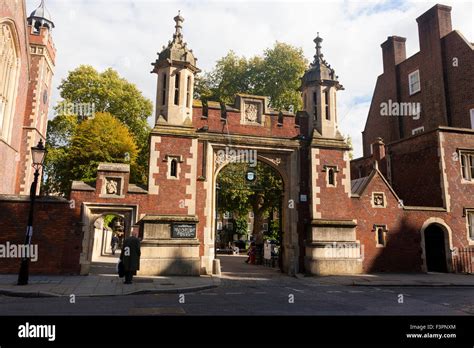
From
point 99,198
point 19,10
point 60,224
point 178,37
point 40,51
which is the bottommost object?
point 60,224

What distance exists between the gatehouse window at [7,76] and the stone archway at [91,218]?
9.78 metres

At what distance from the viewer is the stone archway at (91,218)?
14954mm

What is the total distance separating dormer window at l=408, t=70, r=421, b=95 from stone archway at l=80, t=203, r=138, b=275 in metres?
24.2

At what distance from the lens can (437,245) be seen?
62.7ft

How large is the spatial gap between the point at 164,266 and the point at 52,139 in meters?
28.2

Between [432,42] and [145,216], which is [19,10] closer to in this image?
[145,216]

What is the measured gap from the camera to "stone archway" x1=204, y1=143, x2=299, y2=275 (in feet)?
54.5

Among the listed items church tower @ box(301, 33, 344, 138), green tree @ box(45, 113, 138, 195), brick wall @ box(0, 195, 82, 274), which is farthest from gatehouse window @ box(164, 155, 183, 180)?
green tree @ box(45, 113, 138, 195)

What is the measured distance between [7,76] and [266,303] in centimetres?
2136

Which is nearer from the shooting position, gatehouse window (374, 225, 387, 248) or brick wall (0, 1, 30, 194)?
gatehouse window (374, 225, 387, 248)

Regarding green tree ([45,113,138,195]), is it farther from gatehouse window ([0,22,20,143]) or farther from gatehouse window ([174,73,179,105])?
gatehouse window ([174,73,179,105])

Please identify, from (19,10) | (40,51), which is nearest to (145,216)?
(19,10)

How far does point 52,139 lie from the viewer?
3734 centimetres
